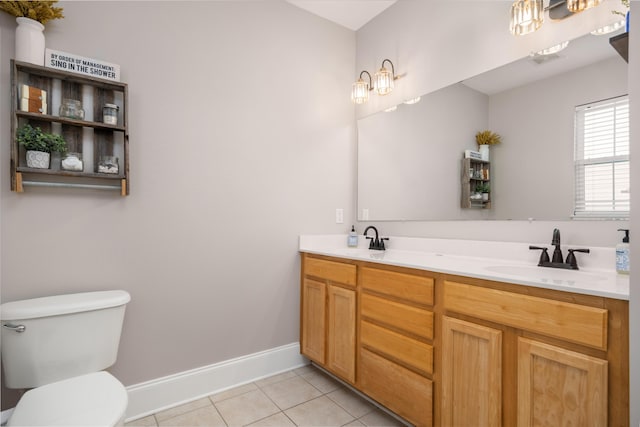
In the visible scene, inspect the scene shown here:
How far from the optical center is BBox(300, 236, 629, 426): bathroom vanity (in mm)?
1025

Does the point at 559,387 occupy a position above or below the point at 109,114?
below

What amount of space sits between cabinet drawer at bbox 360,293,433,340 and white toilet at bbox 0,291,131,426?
1.19 m

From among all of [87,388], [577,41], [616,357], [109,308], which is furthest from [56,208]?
[577,41]

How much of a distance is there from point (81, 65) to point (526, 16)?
2.22 meters

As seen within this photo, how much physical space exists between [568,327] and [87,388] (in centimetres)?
175

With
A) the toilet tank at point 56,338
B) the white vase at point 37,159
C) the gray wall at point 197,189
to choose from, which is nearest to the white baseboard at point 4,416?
the toilet tank at point 56,338

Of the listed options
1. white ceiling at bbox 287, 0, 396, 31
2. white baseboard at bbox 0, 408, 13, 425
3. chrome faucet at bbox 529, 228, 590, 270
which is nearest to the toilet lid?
white baseboard at bbox 0, 408, 13, 425

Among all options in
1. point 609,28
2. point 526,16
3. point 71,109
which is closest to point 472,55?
point 526,16

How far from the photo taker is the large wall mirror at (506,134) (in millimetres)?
1572

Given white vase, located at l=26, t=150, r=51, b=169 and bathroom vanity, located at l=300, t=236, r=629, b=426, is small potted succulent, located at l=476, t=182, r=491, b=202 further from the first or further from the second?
white vase, located at l=26, t=150, r=51, b=169

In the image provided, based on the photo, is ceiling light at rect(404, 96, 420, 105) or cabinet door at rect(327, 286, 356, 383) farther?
ceiling light at rect(404, 96, 420, 105)

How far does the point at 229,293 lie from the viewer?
2182mm

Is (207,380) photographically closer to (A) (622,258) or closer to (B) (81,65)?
(B) (81,65)

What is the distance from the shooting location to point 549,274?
53.8 inches
